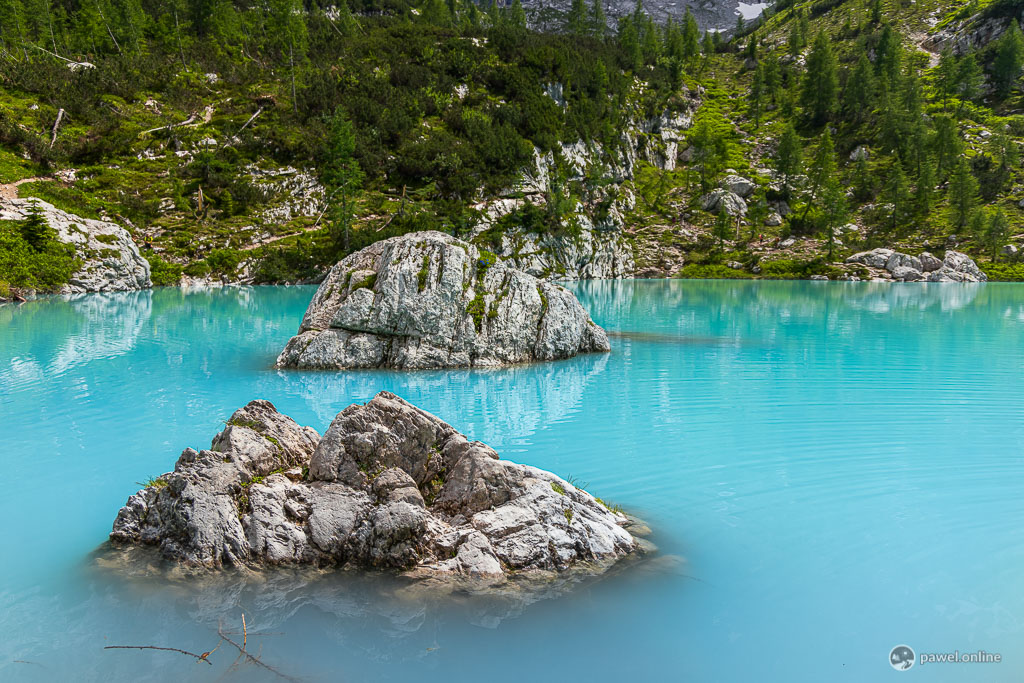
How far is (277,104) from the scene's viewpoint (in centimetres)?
8381

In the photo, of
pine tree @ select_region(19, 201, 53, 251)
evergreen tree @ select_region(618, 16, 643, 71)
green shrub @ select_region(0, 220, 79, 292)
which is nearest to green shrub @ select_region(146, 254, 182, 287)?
green shrub @ select_region(0, 220, 79, 292)

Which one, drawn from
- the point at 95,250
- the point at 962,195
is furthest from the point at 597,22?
the point at 95,250

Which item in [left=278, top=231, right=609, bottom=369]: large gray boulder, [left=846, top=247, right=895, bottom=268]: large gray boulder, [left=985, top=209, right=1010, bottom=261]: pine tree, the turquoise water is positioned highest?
[left=985, top=209, right=1010, bottom=261]: pine tree

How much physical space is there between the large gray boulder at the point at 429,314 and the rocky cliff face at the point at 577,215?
35254 millimetres

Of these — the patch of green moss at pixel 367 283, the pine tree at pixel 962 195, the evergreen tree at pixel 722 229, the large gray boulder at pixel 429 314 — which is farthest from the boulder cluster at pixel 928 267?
the patch of green moss at pixel 367 283

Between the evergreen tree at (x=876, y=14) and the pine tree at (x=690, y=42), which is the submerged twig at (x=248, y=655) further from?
the evergreen tree at (x=876, y=14)

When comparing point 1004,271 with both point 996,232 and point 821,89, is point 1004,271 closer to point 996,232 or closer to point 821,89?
point 996,232

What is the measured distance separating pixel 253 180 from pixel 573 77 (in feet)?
212

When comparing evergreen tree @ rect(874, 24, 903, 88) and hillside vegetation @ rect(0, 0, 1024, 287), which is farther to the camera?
evergreen tree @ rect(874, 24, 903, 88)

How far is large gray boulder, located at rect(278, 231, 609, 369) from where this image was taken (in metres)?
21.8

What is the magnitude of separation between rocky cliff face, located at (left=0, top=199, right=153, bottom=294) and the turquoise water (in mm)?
29435

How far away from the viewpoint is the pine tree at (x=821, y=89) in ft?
432

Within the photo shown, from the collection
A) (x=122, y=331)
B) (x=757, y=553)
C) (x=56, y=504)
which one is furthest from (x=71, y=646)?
(x=122, y=331)

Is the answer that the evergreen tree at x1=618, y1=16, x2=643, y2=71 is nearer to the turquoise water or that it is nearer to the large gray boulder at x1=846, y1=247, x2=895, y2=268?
the large gray boulder at x1=846, y1=247, x2=895, y2=268
